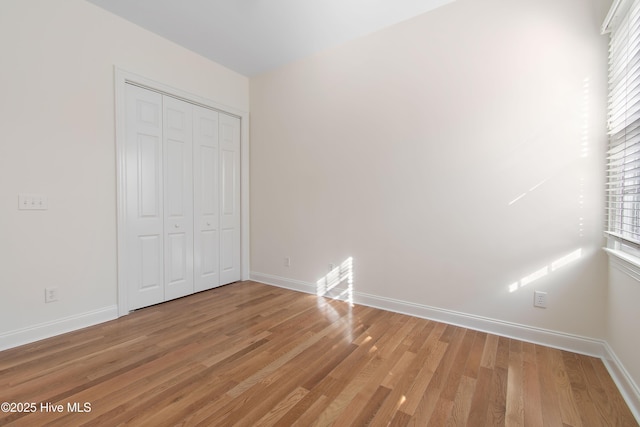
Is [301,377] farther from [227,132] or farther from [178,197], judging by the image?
[227,132]

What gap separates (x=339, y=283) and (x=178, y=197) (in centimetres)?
213

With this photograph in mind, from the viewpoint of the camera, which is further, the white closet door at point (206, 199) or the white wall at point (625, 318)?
the white closet door at point (206, 199)

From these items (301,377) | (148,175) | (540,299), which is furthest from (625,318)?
(148,175)

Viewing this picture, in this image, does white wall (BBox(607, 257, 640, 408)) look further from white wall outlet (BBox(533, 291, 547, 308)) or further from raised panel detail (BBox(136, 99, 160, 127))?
raised panel detail (BBox(136, 99, 160, 127))

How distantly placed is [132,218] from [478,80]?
3.57 m

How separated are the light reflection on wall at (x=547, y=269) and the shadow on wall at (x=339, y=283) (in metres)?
1.54

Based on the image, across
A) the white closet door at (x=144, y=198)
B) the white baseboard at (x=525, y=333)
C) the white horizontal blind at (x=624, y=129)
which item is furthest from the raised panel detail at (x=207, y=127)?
the white horizontal blind at (x=624, y=129)

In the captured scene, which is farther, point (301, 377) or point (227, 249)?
point (227, 249)

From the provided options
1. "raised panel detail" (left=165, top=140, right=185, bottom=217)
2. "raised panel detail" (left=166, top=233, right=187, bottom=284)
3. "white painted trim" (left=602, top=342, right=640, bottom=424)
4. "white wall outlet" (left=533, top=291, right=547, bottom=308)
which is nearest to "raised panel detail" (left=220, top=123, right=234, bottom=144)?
"raised panel detail" (left=165, top=140, right=185, bottom=217)

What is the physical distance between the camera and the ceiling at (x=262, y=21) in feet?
8.71

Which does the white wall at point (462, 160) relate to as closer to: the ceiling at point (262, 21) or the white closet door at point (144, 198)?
the ceiling at point (262, 21)

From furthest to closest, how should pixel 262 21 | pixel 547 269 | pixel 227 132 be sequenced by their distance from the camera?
pixel 227 132
pixel 262 21
pixel 547 269

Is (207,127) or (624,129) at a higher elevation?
(207,127)

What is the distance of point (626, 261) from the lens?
1.71 meters
